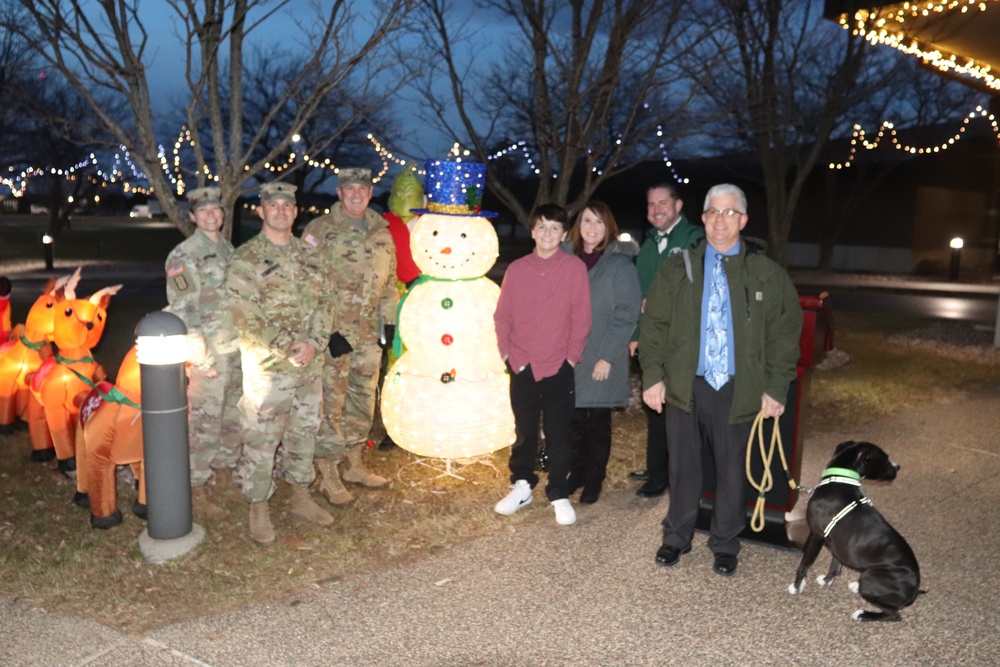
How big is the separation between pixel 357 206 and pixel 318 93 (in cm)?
116

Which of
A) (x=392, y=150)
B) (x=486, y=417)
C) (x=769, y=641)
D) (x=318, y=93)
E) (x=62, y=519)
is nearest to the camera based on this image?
(x=769, y=641)

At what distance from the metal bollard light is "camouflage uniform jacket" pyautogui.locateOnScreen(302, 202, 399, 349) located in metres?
1.17

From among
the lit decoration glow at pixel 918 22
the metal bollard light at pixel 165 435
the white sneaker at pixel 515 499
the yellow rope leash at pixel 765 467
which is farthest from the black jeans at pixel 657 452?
the lit decoration glow at pixel 918 22

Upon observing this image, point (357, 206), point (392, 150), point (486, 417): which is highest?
point (392, 150)

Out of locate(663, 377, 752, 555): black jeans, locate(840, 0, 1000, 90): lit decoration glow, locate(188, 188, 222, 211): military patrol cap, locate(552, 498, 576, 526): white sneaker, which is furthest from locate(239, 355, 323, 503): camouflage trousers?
locate(840, 0, 1000, 90): lit decoration glow

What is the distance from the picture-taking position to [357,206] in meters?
5.71

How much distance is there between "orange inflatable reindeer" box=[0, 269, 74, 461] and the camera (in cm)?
603

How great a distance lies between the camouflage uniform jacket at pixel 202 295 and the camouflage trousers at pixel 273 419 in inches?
17.3

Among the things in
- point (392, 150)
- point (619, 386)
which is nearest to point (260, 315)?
point (619, 386)

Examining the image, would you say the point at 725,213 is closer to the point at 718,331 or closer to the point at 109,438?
the point at 718,331

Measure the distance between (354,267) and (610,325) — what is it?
1.66 metres

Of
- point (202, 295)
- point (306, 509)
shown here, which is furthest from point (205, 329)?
point (306, 509)

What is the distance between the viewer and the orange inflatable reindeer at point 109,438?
4766mm

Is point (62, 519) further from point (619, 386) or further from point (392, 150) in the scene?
point (392, 150)
